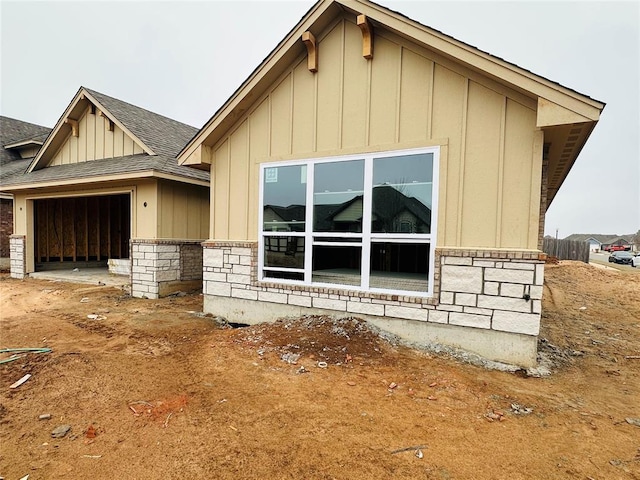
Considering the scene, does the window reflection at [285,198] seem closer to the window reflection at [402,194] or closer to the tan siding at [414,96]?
the window reflection at [402,194]

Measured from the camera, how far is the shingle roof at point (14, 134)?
15930 millimetres

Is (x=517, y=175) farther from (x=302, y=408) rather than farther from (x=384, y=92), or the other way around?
(x=302, y=408)

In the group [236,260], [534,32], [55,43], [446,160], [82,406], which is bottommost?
[82,406]

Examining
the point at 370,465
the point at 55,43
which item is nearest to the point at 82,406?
the point at 370,465

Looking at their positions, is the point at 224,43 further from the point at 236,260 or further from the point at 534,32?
the point at 236,260

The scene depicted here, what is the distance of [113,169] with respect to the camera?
919 centimetres

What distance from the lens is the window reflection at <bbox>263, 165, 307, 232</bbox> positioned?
5.89m

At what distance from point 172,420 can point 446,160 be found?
4.66 metres

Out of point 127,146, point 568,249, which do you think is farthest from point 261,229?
point 568,249

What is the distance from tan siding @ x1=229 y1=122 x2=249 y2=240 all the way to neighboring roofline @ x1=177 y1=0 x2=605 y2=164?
2.47ft

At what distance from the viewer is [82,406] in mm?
3365

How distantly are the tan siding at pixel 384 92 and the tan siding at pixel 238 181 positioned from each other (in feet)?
8.52

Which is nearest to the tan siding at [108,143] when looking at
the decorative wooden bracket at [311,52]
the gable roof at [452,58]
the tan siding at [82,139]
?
the tan siding at [82,139]

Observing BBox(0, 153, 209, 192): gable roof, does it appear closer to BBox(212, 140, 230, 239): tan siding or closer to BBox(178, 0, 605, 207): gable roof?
BBox(178, 0, 605, 207): gable roof
